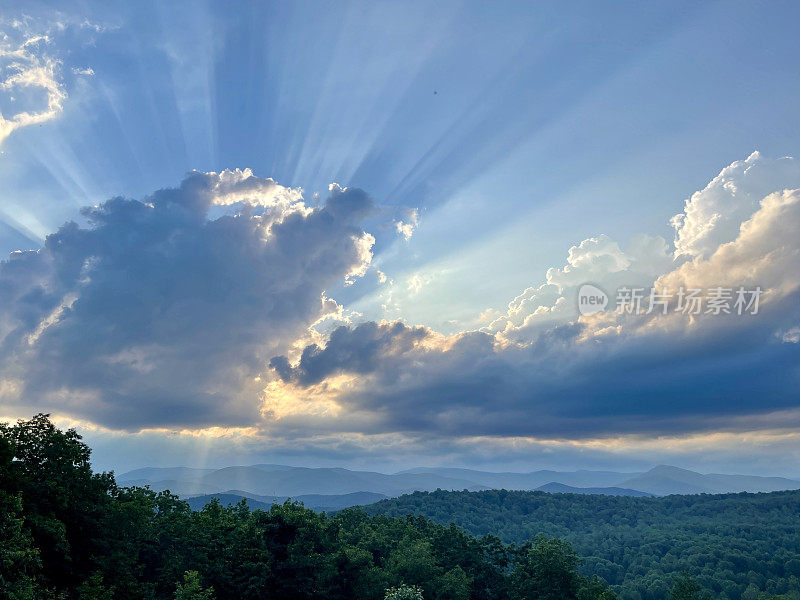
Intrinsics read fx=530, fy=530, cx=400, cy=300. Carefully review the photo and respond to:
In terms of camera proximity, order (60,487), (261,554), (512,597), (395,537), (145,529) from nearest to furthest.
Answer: (60,487), (145,529), (261,554), (512,597), (395,537)

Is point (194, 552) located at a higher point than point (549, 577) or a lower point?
higher

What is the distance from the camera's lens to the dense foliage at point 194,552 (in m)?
42.9

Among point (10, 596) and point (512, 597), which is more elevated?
point (10, 596)

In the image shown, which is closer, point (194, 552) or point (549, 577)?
point (194, 552)

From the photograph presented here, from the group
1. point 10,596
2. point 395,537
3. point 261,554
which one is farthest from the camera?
point 395,537

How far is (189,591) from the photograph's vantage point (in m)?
47.8

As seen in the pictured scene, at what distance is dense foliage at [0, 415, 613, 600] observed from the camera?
42938 millimetres

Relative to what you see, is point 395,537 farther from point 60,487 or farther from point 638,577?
point 638,577

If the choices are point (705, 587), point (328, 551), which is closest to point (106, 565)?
point (328, 551)

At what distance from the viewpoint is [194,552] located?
59781mm

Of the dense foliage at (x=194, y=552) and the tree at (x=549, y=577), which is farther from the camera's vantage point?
the tree at (x=549, y=577)

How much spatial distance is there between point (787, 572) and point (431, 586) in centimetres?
17233

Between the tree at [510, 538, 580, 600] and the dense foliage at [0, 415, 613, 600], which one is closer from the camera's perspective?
the dense foliage at [0, 415, 613, 600]

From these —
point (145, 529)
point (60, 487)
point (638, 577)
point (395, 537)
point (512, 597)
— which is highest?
point (60, 487)
